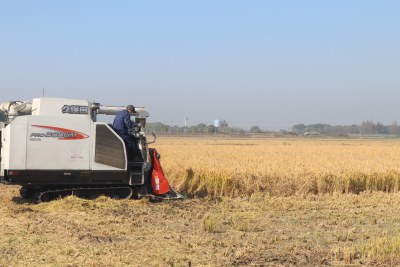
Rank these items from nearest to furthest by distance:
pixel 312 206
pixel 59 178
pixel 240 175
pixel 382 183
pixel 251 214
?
pixel 251 214 → pixel 59 178 → pixel 312 206 → pixel 240 175 → pixel 382 183

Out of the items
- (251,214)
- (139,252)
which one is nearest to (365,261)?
(139,252)

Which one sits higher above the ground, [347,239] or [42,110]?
[42,110]

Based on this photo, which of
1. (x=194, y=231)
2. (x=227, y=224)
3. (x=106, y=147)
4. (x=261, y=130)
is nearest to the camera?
(x=194, y=231)

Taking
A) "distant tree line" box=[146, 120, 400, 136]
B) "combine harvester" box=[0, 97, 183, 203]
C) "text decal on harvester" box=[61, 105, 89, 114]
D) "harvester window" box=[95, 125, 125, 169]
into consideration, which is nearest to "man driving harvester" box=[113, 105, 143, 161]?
"combine harvester" box=[0, 97, 183, 203]

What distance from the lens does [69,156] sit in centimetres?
1185

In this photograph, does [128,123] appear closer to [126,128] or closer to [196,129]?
[126,128]

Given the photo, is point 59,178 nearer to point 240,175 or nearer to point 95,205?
point 95,205

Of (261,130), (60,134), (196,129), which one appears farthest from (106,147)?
(261,130)

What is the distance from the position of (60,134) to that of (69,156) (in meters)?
0.56

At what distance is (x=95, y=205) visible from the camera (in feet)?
37.1

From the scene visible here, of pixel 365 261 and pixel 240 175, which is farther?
pixel 240 175

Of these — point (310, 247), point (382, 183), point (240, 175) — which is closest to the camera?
point (310, 247)

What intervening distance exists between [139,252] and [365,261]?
124 inches

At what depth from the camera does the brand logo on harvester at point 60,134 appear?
1167cm
